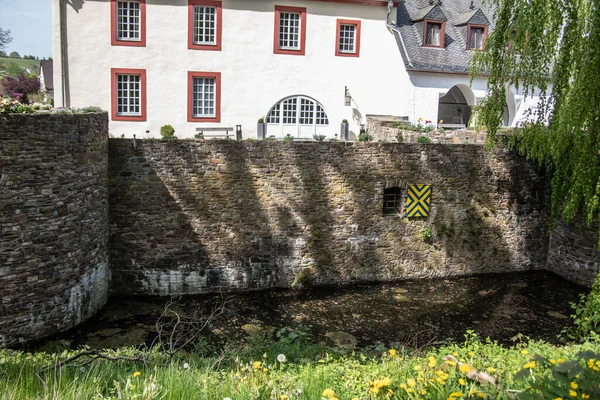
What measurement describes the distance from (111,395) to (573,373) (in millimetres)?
3683

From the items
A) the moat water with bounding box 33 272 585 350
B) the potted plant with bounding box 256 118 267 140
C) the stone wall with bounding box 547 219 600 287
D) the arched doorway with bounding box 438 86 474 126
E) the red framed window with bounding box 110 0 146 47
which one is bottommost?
the moat water with bounding box 33 272 585 350

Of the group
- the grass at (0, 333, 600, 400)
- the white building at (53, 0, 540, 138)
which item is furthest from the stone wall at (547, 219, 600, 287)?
the white building at (53, 0, 540, 138)

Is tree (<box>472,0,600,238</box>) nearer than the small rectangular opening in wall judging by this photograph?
Yes

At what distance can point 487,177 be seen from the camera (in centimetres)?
1361

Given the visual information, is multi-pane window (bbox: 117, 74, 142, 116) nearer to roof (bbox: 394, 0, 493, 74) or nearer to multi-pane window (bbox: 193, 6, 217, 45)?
multi-pane window (bbox: 193, 6, 217, 45)

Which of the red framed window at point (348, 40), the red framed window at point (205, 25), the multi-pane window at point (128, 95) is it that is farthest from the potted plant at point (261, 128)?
the multi-pane window at point (128, 95)

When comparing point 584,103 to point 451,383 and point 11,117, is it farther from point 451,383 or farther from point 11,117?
point 11,117

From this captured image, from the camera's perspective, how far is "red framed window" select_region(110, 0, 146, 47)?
18.4 meters

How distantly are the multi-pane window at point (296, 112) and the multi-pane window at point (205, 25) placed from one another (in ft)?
10.3

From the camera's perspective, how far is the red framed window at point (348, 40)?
2030cm

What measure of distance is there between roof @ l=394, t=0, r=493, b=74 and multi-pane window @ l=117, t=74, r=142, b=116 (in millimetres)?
9186

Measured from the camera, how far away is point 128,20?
1852 centimetres

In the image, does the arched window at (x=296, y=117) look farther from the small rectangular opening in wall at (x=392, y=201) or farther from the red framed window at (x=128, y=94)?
the small rectangular opening in wall at (x=392, y=201)

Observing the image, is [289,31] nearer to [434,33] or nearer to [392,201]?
[434,33]
